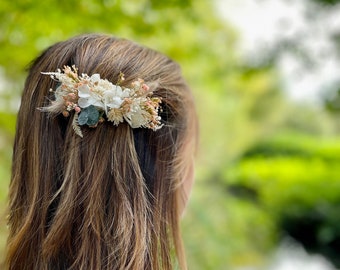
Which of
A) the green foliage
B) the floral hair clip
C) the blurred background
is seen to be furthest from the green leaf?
the green foliage

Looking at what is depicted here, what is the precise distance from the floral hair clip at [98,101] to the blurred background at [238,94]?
1.63 feet

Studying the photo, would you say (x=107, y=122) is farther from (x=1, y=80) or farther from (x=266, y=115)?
(x=266, y=115)

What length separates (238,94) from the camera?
12406 millimetres

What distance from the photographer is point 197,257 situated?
377cm

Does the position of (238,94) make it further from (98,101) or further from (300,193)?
(98,101)

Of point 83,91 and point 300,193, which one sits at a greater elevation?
point 83,91

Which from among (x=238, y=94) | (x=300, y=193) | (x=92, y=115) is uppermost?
(x=238, y=94)

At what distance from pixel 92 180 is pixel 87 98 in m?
0.14

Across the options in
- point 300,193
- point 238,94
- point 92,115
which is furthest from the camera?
point 238,94

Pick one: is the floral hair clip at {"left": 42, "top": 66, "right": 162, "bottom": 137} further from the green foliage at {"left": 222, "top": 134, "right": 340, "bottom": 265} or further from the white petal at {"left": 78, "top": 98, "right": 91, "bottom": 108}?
the green foliage at {"left": 222, "top": 134, "right": 340, "bottom": 265}

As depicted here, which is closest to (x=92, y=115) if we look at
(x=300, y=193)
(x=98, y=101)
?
(x=98, y=101)

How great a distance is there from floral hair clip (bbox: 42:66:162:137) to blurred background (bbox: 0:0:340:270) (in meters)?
0.50

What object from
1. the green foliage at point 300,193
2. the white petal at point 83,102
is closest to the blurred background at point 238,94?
the green foliage at point 300,193

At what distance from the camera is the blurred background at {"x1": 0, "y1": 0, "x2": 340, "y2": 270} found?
6.48 feet
